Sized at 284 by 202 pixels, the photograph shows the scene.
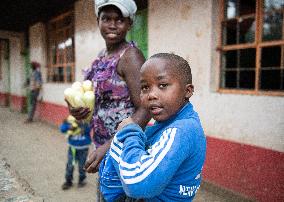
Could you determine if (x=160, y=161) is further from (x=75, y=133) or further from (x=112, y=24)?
(x=75, y=133)

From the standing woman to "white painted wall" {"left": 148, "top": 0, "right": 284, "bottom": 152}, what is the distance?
218 cm

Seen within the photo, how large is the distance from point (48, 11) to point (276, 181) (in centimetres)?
764

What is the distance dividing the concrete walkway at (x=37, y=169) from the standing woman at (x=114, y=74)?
127 cm

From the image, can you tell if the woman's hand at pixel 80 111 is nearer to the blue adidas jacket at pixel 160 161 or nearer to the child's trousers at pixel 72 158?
the blue adidas jacket at pixel 160 161

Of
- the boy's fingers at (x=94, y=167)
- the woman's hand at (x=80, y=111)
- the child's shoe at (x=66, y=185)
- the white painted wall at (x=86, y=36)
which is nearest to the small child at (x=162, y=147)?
the boy's fingers at (x=94, y=167)

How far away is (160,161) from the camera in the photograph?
3.43ft

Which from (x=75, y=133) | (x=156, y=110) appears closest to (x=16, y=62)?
(x=75, y=133)

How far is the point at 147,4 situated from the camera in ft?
17.2

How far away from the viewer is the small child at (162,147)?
3.45 ft

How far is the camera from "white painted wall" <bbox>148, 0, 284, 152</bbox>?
10.9ft

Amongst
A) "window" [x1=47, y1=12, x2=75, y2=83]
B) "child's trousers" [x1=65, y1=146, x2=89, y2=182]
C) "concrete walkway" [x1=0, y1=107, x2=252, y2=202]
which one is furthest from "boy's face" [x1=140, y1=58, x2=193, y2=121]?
"window" [x1=47, y1=12, x2=75, y2=83]

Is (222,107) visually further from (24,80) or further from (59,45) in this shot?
(24,80)

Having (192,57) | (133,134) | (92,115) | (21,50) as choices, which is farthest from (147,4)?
(21,50)

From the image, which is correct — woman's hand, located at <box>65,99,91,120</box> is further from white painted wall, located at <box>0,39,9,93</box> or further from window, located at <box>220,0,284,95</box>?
white painted wall, located at <box>0,39,9,93</box>
